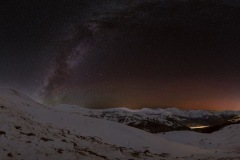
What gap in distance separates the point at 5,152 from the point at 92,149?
5.99m

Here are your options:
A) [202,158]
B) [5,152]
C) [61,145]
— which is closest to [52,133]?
[61,145]

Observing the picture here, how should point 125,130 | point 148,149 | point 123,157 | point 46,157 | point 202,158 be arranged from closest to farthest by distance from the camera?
point 46,157 < point 123,157 < point 202,158 < point 148,149 < point 125,130

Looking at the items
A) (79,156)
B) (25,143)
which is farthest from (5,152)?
(79,156)

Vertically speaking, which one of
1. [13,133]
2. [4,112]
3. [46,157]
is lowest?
[46,157]

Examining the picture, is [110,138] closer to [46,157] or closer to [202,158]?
[202,158]

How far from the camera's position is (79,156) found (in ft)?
48.9

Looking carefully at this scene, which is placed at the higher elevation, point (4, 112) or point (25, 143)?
point (4, 112)

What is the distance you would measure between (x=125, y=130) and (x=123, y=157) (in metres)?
8.80

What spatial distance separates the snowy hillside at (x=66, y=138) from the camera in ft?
45.8

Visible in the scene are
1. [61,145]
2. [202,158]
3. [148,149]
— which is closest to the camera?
[61,145]

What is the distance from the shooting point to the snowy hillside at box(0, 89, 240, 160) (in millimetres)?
13953

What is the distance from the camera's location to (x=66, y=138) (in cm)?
1819

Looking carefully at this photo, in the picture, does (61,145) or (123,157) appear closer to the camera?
(61,145)

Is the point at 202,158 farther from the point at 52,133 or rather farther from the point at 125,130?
the point at 52,133
